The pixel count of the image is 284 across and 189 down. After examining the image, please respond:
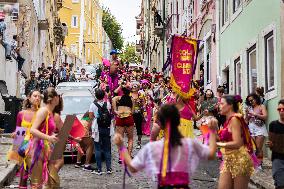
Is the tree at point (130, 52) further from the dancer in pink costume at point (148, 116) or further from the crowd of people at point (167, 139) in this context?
the crowd of people at point (167, 139)

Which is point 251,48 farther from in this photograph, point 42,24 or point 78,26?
point 78,26

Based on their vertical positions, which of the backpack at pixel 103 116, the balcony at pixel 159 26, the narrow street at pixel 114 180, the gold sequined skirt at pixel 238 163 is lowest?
the narrow street at pixel 114 180

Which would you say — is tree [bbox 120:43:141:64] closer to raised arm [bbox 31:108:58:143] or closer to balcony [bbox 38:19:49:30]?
balcony [bbox 38:19:49:30]

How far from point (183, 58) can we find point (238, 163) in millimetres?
6407

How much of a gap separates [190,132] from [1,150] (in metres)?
6.40

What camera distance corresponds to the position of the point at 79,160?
539 inches

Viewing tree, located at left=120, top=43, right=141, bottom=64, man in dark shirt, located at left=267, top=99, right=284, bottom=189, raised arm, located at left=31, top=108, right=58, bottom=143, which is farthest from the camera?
tree, located at left=120, top=43, right=141, bottom=64

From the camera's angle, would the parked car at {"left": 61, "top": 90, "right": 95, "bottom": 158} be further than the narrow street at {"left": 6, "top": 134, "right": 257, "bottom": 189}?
Yes

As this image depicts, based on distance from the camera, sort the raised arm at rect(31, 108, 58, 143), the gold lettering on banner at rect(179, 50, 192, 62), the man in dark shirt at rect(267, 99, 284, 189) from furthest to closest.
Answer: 1. the gold lettering on banner at rect(179, 50, 192, 62)
2. the man in dark shirt at rect(267, 99, 284, 189)
3. the raised arm at rect(31, 108, 58, 143)

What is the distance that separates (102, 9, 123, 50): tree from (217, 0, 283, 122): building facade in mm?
88699

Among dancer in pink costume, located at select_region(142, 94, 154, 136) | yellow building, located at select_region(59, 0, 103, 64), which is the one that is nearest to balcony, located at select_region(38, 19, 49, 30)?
dancer in pink costume, located at select_region(142, 94, 154, 136)

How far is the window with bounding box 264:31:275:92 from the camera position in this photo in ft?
50.2

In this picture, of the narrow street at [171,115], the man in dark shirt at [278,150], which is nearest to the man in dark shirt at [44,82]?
the narrow street at [171,115]

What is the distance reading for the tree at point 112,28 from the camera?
364ft
